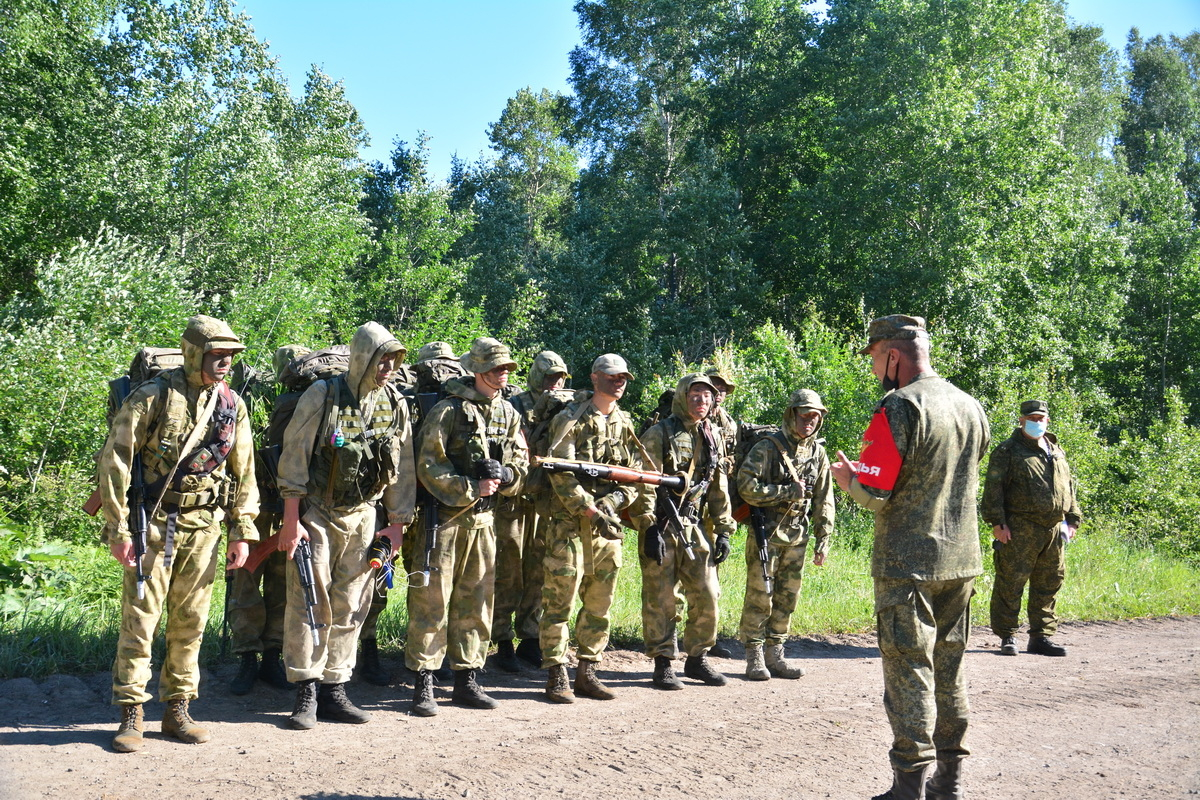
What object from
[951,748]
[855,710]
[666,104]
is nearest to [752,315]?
[666,104]

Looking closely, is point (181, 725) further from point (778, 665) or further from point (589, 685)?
point (778, 665)

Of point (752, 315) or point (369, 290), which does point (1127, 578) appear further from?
point (369, 290)

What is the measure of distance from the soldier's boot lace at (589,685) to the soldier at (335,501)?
61.5 inches

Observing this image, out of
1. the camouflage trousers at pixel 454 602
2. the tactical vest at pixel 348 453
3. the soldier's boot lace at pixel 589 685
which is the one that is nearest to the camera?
the tactical vest at pixel 348 453

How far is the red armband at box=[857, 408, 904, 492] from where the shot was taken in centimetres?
473

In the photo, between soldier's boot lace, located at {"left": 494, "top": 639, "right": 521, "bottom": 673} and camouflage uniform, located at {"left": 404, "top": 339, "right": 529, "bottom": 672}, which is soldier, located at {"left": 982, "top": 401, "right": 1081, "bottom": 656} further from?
camouflage uniform, located at {"left": 404, "top": 339, "right": 529, "bottom": 672}

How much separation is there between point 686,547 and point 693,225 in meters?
25.8

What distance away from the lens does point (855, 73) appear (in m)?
31.5

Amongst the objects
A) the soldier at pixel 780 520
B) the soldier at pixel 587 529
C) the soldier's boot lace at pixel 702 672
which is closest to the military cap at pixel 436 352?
the soldier at pixel 587 529

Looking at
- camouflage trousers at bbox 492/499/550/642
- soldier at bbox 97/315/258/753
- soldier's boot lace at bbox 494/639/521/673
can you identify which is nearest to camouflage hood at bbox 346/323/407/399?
soldier at bbox 97/315/258/753

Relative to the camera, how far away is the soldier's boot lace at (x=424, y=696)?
6.27m

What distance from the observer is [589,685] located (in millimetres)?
6922

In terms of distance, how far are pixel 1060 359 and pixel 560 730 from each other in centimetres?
2447

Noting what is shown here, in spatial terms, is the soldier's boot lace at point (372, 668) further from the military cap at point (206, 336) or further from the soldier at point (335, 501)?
the military cap at point (206, 336)
